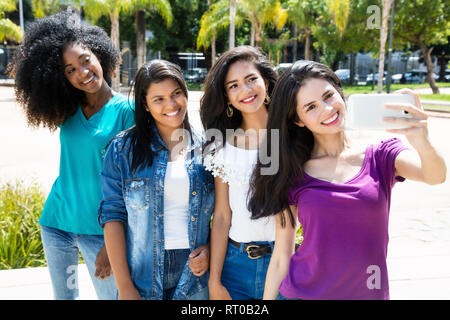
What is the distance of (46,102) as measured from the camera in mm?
2469

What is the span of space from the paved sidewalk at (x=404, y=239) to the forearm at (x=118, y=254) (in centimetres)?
120

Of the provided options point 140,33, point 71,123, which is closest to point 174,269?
point 71,123

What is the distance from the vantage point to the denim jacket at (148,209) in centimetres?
197

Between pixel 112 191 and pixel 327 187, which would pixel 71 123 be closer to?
pixel 112 191

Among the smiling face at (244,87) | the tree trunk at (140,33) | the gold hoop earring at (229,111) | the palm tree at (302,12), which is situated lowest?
the gold hoop earring at (229,111)

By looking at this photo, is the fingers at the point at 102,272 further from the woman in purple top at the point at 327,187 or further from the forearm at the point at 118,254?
the woman in purple top at the point at 327,187

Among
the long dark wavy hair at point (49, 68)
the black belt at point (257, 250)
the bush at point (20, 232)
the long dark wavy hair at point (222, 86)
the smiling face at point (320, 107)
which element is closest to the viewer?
the smiling face at point (320, 107)

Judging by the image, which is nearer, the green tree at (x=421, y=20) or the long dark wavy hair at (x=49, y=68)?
the long dark wavy hair at (x=49, y=68)

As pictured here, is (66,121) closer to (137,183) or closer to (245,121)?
(137,183)

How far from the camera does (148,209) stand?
1964mm

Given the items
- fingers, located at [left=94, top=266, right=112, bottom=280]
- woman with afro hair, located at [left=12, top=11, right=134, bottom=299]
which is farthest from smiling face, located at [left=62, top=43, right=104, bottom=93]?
fingers, located at [left=94, top=266, right=112, bottom=280]

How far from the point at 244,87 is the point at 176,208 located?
0.63 metres

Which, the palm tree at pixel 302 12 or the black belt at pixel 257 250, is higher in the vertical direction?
the palm tree at pixel 302 12

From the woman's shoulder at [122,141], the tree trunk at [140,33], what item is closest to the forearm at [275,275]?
the woman's shoulder at [122,141]
